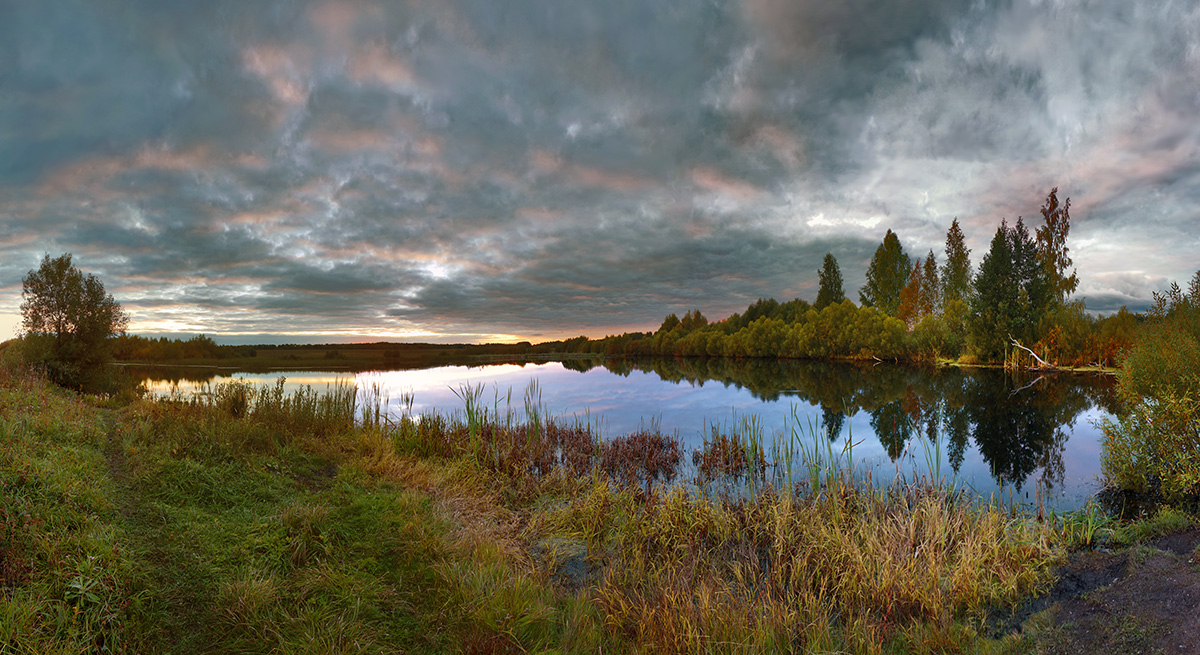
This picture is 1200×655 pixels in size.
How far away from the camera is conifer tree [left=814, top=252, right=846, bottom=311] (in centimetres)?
8556

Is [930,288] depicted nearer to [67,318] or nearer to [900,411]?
[900,411]

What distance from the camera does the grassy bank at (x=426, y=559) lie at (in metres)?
4.47

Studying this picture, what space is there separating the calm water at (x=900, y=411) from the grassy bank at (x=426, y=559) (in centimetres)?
234

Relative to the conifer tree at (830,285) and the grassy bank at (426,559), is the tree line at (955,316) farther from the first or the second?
the grassy bank at (426,559)

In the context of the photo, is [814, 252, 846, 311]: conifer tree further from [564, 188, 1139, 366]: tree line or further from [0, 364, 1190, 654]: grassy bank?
[0, 364, 1190, 654]: grassy bank

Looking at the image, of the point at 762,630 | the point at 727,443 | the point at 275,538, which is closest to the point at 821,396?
the point at 727,443

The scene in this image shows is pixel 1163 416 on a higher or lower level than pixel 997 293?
lower

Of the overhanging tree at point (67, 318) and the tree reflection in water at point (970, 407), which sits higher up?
the overhanging tree at point (67, 318)

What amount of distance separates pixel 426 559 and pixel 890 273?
85535 mm

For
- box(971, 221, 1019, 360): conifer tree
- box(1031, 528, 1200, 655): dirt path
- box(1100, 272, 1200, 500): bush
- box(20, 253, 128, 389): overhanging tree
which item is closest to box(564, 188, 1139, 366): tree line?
box(971, 221, 1019, 360): conifer tree

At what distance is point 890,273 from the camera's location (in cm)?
7625

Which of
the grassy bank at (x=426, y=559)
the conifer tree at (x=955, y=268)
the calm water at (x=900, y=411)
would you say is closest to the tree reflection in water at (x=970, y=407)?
the calm water at (x=900, y=411)

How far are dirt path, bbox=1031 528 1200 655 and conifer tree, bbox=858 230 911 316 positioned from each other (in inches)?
3045

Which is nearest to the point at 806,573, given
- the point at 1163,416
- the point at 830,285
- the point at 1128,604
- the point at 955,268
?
the point at 1128,604
